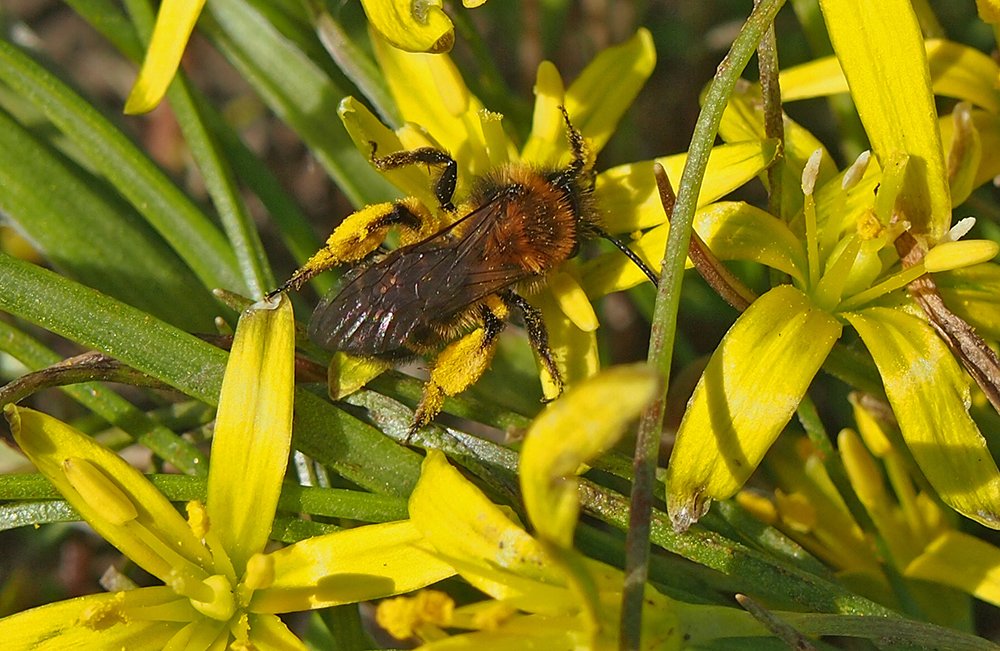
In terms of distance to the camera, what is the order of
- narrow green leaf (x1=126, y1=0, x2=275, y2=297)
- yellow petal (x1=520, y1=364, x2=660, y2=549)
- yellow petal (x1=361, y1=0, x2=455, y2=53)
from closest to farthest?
yellow petal (x1=520, y1=364, x2=660, y2=549) → yellow petal (x1=361, y1=0, x2=455, y2=53) → narrow green leaf (x1=126, y1=0, x2=275, y2=297)

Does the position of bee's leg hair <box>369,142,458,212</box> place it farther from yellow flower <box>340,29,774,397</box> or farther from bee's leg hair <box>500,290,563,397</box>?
bee's leg hair <box>500,290,563,397</box>

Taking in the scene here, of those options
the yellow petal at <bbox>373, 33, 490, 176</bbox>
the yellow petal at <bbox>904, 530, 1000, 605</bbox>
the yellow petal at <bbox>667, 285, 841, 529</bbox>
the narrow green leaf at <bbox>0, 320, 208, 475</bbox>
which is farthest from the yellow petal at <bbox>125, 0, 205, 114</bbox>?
the yellow petal at <bbox>904, 530, 1000, 605</bbox>

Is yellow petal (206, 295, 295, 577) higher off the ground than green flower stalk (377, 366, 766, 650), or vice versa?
yellow petal (206, 295, 295, 577)

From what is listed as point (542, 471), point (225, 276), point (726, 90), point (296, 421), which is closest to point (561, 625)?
point (542, 471)

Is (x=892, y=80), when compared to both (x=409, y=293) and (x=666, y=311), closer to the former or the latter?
(x=666, y=311)

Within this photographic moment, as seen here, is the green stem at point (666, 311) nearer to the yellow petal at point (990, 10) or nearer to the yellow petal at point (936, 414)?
the yellow petal at point (936, 414)

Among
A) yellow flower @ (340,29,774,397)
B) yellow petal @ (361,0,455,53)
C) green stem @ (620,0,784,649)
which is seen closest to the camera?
green stem @ (620,0,784,649)

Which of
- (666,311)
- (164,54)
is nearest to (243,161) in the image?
(164,54)
